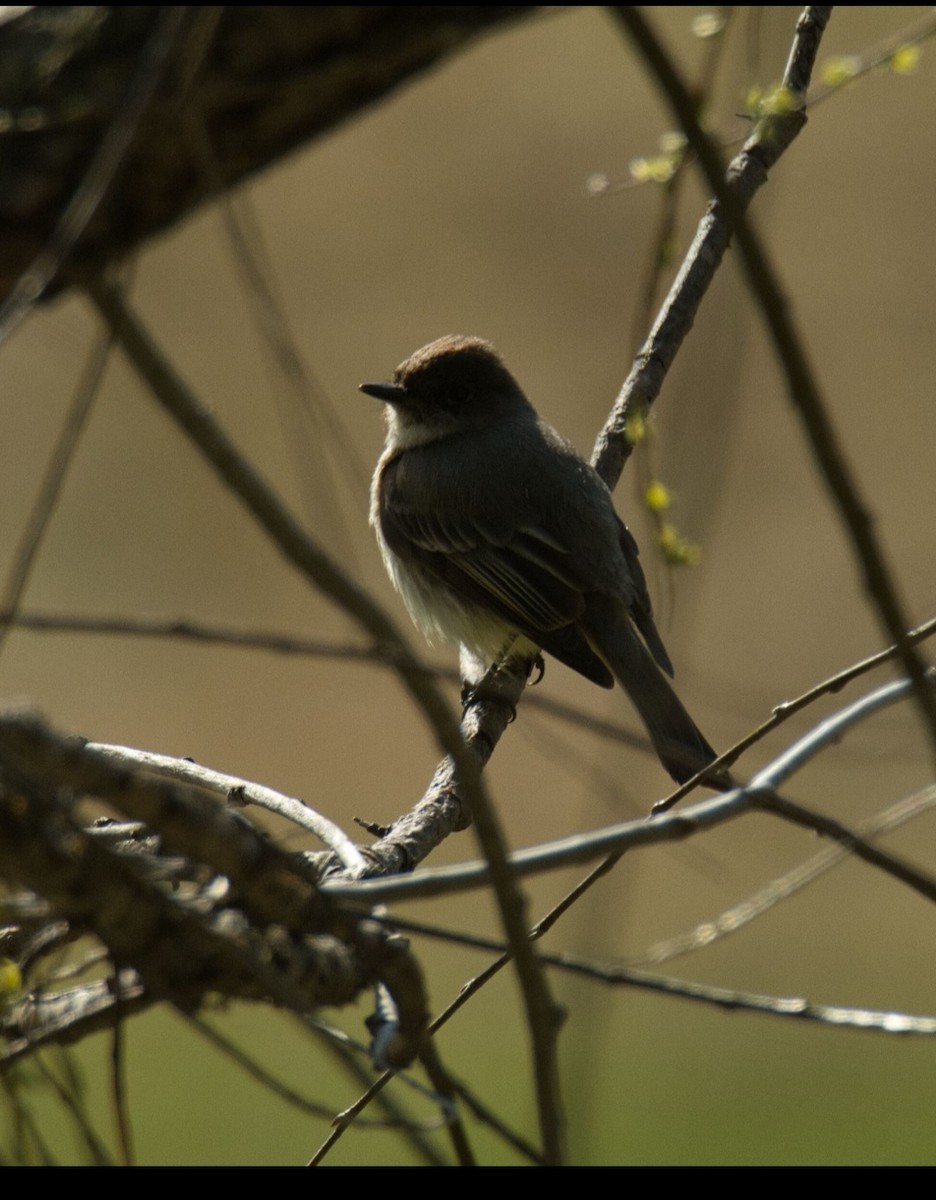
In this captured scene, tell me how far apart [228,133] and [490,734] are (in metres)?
2.70

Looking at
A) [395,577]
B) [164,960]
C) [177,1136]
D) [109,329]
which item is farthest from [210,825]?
[177,1136]

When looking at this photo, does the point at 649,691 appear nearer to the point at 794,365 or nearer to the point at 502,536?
the point at 502,536

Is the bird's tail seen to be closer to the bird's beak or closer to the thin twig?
the bird's beak

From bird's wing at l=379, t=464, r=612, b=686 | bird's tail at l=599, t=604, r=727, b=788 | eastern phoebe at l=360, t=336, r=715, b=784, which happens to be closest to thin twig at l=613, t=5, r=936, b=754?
bird's tail at l=599, t=604, r=727, b=788

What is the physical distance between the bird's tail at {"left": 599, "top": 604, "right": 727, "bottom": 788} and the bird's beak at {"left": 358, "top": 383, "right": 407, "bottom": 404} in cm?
143

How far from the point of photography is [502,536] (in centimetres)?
527

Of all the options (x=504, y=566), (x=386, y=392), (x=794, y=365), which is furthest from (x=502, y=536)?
(x=794, y=365)

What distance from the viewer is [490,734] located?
416 centimetres

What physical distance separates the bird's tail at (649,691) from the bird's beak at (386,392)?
4.71ft

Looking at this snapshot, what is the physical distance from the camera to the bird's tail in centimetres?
442

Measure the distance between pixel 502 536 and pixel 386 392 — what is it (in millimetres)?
859

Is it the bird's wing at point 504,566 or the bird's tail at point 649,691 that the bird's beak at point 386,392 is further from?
the bird's tail at point 649,691

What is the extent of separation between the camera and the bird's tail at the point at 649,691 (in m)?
4.42

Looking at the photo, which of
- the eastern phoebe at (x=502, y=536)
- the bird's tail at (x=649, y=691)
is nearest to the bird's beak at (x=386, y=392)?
the eastern phoebe at (x=502, y=536)
